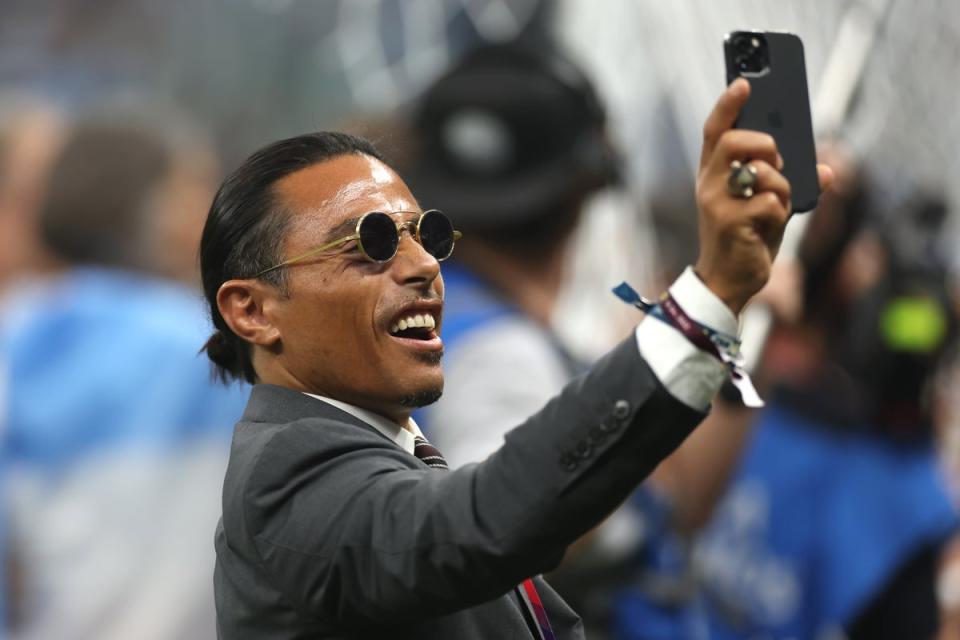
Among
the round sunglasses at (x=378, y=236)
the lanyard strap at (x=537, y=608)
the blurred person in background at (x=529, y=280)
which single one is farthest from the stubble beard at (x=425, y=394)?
the blurred person in background at (x=529, y=280)

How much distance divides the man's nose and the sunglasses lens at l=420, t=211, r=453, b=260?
30mm

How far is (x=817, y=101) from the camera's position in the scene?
3.94 metres

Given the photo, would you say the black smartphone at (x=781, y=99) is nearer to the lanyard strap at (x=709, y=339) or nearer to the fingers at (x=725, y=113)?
the fingers at (x=725, y=113)

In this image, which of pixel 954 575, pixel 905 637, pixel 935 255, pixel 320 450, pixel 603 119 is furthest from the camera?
pixel 935 255

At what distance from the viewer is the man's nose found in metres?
2.00

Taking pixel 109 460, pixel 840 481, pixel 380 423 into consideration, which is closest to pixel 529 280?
pixel 109 460

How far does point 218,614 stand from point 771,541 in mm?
3119

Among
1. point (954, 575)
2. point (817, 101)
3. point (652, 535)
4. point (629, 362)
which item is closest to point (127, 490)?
point (652, 535)

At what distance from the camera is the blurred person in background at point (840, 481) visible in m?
4.86

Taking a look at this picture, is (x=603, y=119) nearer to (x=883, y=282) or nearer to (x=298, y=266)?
(x=883, y=282)

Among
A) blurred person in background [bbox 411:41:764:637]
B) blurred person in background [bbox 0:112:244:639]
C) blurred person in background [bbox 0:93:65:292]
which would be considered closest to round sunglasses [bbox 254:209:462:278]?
blurred person in background [bbox 411:41:764:637]

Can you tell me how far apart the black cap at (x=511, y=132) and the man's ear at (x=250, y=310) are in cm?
196

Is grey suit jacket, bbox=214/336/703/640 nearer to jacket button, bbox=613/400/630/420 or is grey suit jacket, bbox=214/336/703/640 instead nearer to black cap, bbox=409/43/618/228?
jacket button, bbox=613/400/630/420

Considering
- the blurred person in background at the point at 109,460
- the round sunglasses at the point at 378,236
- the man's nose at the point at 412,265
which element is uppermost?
the round sunglasses at the point at 378,236
